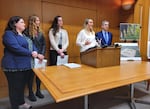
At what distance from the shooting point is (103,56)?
7.63 ft

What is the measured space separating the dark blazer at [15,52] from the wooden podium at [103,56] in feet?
2.77

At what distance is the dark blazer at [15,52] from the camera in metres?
2.14

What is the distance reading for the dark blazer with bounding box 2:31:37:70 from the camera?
2.14 meters

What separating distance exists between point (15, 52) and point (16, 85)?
0.46 m

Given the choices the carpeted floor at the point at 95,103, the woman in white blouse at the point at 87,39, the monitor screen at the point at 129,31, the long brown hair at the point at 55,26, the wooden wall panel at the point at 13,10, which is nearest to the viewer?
the carpeted floor at the point at 95,103

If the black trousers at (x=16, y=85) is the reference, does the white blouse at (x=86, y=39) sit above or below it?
above

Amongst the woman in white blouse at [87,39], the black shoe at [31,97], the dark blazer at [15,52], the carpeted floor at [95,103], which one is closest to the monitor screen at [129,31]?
the woman in white blouse at [87,39]

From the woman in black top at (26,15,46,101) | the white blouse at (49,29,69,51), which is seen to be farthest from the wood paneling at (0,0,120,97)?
the woman in black top at (26,15,46,101)

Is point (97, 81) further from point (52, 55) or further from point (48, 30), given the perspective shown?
point (48, 30)

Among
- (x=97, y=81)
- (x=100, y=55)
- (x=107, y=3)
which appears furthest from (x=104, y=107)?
(x=107, y=3)

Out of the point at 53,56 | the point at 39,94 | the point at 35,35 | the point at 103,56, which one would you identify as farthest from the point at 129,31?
the point at 39,94

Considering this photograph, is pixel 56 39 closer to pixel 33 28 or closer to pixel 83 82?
pixel 33 28

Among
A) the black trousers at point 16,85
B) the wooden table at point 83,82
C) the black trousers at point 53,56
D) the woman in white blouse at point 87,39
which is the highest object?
the woman in white blouse at point 87,39

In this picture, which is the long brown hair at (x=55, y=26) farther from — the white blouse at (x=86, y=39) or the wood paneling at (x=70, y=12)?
the white blouse at (x=86, y=39)
